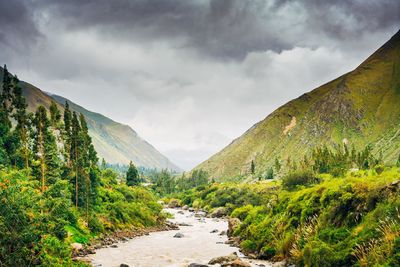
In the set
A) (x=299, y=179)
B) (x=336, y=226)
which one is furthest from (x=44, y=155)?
(x=299, y=179)

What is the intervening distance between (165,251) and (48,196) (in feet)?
78.7

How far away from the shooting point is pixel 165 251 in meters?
55.9

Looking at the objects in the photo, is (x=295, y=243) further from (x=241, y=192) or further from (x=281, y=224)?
(x=241, y=192)

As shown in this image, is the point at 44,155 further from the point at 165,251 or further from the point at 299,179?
the point at 299,179

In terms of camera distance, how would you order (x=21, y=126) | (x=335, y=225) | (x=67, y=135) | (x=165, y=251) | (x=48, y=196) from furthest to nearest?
1. (x=67, y=135)
2. (x=21, y=126)
3. (x=165, y=251)
4. (x=335, y=225)
5. (x=48, y=196)

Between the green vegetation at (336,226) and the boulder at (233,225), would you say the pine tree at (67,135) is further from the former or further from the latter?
the green vegetation at (336,226)

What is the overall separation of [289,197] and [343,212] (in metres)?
17.5

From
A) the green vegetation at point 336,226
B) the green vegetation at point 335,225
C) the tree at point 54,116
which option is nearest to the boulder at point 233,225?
the green vegetation at point 335,225

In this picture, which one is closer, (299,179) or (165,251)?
(165,251)

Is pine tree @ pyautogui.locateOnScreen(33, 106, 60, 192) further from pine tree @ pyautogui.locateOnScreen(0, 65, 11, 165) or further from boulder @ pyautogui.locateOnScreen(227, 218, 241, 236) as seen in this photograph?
boulder @ pyautogui.locateOnScreen(227, 218, 241, 236)

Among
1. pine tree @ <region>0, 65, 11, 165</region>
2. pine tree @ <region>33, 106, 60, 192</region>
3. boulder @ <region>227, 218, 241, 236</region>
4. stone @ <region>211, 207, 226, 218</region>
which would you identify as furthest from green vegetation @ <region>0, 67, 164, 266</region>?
stone @ <region>211, 207, 226, 218</region>

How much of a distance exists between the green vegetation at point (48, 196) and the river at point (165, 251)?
19.3 ft

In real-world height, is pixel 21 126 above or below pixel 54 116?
below

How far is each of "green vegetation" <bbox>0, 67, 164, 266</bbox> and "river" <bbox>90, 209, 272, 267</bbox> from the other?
19.3ft
